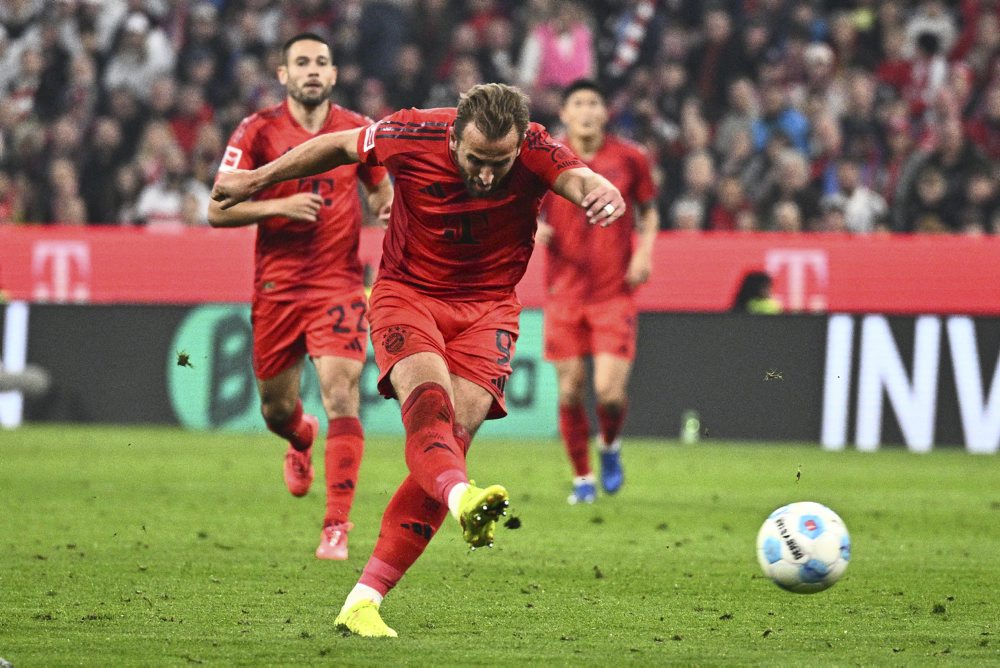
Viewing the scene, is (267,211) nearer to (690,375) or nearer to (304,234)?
(304,234)

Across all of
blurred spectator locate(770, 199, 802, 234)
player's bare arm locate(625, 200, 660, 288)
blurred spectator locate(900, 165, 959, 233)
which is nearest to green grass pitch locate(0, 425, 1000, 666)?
player's bare arm locate(625, 200, 660, 288)

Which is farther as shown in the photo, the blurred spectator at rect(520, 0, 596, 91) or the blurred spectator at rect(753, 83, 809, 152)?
the blurred spectator at rect(520, 0, 596, 91)

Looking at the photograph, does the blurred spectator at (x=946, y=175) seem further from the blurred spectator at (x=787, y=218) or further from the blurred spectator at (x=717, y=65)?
the blurred spectator at (x=717, y=65)

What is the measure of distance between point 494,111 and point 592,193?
0.45 meters

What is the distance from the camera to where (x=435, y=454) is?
222 inches

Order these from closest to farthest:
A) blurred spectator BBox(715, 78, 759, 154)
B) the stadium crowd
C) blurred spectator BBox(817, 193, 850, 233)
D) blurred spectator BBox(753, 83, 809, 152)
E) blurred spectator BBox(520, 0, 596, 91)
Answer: blurred spectator BBox(817, 193, 850, 233) → the stadium crowd → blurred spectator BBox(753, 83, 809, 152) → blurred spectator BBox(715, 78, 759, 154) → blurred spectator BBox(520, 0, 596, 91)

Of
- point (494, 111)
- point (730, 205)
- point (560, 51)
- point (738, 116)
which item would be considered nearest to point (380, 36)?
point (560, 51)

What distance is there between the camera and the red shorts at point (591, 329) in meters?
11.0

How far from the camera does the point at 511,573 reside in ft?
24.6

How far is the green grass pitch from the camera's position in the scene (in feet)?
18.4

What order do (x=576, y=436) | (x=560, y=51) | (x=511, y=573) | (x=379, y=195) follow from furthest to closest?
(x=560, y=51)
(x=576, y=436)
(x=379, y=195)
(x=511, y=573)

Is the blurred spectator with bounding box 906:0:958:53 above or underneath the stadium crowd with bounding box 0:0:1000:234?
above

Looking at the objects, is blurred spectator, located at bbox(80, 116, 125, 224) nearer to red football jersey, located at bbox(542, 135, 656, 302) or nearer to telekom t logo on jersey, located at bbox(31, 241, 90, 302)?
telekom t logo on jersey, located at bbox(31, 241, 90, 302)

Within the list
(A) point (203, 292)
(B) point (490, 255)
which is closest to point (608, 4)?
(A) point (203, 292)
